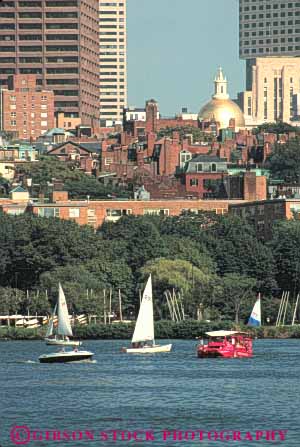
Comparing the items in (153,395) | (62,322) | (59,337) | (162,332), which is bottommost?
(162,332)

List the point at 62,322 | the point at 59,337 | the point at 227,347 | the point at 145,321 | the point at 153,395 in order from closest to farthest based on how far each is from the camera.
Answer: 1. the point at 153,395
2. the point at 145,321
3. the point at 227,347
4. the point at 62,322
5. the point at 59,337

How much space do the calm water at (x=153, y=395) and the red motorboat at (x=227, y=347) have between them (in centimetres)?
108

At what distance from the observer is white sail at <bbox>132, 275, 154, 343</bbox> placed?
161250mm

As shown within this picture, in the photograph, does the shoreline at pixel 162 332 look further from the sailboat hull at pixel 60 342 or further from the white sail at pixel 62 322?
the white sail at pixel 62 322

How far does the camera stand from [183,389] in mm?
129625

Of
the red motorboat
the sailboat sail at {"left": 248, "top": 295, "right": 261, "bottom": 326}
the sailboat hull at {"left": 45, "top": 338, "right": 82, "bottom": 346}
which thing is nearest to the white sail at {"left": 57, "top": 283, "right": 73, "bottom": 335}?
the sailboat hull at {"left": 45, "top": 338, "right": 82, "bottom": 346}

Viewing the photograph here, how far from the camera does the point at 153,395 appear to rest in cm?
12538

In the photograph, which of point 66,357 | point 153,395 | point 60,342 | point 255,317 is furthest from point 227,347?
point 153,395

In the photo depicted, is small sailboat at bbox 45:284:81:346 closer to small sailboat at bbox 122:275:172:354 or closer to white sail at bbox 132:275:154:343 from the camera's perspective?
small sailboat at bbox 122:275:172:354

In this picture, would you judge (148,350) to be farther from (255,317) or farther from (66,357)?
(255,317)

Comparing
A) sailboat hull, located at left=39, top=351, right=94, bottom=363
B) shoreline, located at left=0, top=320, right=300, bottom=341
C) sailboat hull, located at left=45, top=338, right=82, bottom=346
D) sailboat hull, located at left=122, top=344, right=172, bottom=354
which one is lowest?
shoreline, located at left=0, top=320, right=300, bottom=341

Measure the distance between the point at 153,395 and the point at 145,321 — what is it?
36.7 meters

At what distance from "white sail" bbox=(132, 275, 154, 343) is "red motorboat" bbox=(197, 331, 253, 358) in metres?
4.03

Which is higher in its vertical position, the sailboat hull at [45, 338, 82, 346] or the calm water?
the calm water
